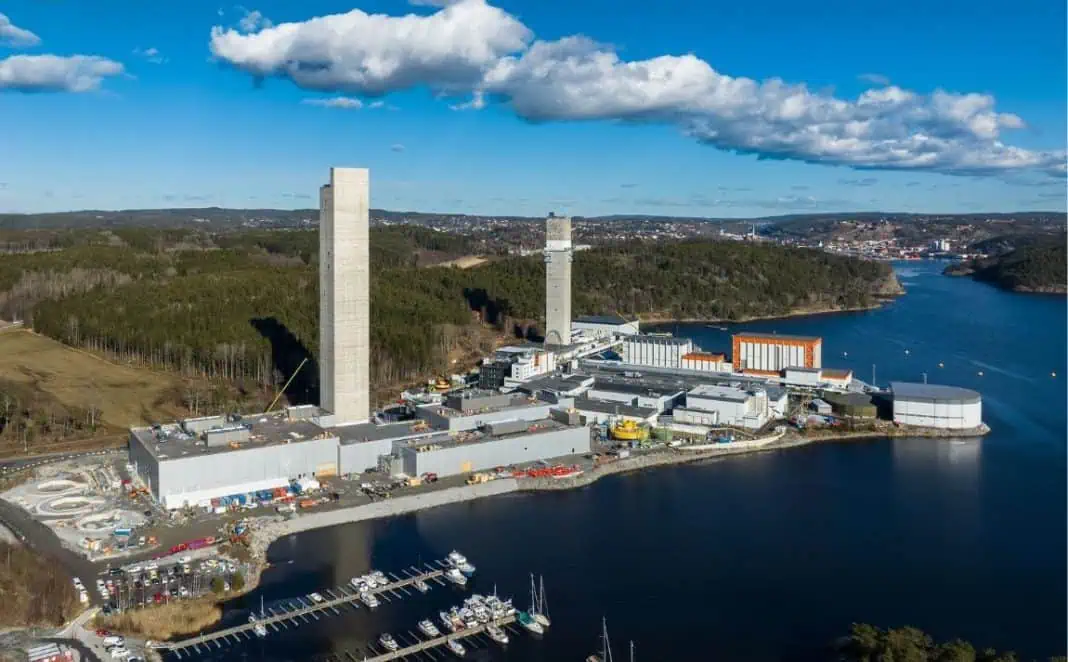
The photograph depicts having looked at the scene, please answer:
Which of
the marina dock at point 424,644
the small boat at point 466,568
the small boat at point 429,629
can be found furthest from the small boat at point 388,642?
the small boat at point 466,568

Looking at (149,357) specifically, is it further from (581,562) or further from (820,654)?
(820,654)

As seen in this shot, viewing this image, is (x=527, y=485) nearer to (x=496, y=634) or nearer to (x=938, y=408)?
(x=496, y=634)

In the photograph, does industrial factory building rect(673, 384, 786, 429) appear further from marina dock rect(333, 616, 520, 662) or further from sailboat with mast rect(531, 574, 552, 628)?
marina dock rect(333, 616, 520, 662)

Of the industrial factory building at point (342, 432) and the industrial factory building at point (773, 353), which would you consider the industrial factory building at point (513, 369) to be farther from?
the industrial factory building at point (773, 353)

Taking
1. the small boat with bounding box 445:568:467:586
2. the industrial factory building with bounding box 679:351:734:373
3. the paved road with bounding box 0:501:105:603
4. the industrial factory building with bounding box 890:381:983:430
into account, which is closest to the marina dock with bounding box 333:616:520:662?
the small boat with bounding box 445:568:467:586

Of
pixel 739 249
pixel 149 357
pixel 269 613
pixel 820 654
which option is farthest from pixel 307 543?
pixel 739 249

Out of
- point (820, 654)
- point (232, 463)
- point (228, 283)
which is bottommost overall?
point (820, 654)

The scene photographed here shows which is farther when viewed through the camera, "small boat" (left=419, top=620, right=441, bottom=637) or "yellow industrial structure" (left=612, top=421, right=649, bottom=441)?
"yellow industrial structure" (left=612, top=421, right=649, bottom=441)
